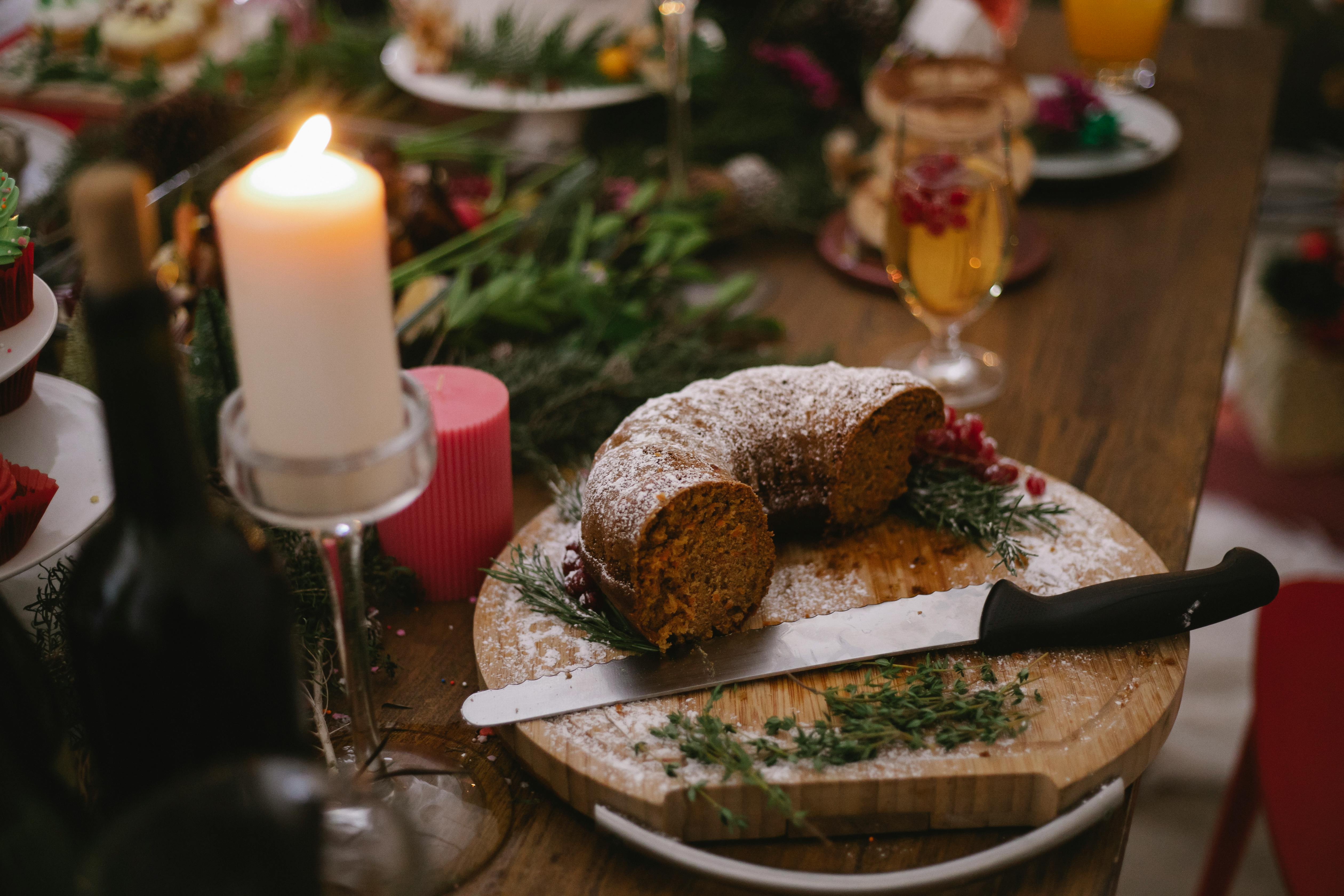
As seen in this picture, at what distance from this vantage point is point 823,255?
1.77m

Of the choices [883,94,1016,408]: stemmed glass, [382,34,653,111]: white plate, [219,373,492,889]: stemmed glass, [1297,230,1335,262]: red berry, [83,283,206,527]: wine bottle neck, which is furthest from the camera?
[1297,230,1335,262]: red berry

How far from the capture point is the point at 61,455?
944 millimetres

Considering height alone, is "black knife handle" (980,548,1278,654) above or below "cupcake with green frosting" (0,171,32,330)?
below

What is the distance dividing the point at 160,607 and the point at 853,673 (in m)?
0.55

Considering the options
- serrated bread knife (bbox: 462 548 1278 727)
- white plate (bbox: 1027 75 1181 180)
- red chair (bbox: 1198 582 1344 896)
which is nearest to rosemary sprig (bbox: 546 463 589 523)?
serrated bread knife (bbox: 462 548 1278 727)

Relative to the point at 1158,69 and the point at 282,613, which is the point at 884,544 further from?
the point at 1158,69

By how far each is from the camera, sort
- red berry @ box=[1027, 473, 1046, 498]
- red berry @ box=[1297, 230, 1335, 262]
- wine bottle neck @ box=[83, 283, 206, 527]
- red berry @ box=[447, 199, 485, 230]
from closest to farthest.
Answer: wine bottle neck @ box=[83, 283, 206, 527], red berry @ box=[1027, 473, 1046, 498], red berry @ box=[447, 199, 485, 230], red berry @ box=[1297, 230, 1335, 262]

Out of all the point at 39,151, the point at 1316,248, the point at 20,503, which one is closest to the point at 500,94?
the point at 39,151

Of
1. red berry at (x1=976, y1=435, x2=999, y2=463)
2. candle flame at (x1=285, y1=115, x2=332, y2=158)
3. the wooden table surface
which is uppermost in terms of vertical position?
candle flame at (x1=285, y1=115, x2=332, y2=158)

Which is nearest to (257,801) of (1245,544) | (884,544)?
(884,544)

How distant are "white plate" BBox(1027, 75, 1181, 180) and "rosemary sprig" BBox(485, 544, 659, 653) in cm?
127

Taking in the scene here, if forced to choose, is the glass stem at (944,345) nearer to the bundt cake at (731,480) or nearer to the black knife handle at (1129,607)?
the bundt cake at (731,480)

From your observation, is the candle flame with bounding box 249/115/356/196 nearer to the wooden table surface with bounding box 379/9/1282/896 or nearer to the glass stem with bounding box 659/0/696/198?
the wooden table surface with bounding box 379/9/1282/896

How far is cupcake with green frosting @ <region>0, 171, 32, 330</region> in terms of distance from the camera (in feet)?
2.89
